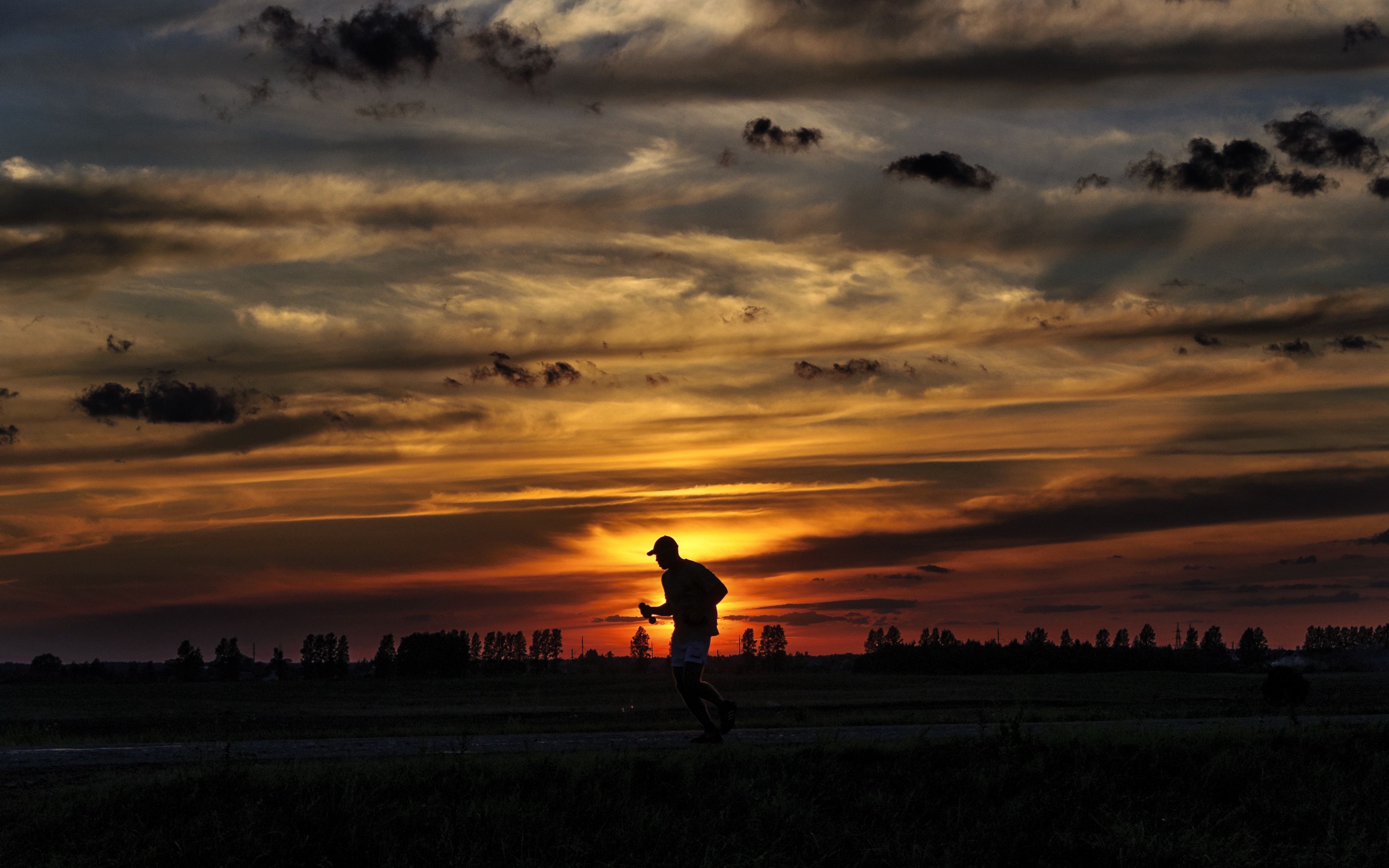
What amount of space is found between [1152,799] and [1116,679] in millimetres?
61224

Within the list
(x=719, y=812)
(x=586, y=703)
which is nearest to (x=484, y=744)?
(x=719, y=812)

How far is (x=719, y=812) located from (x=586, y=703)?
36.5m

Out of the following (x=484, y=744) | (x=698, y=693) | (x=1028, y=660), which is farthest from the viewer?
(x=1028, y=660)

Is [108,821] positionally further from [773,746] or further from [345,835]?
[773,746]

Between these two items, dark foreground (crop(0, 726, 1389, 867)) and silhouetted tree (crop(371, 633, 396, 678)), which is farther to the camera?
silhouetted tree (crop(371, 633, 396, 678))

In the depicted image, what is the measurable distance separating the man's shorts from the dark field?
3.87m

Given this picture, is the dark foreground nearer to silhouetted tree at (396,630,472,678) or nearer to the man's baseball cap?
the man's baseball cap

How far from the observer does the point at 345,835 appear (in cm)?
1105

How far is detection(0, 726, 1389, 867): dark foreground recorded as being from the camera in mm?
10906

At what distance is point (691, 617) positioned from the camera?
49.3ft

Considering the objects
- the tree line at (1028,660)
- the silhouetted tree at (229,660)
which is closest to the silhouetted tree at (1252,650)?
the tree line at (1028,660)

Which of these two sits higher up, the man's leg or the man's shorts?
the man's shorts

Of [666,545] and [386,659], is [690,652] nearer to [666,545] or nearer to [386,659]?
[666,545]

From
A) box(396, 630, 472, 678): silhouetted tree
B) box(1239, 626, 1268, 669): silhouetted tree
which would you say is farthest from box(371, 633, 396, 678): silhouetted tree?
box(1239, 626, 1268, 669): silhouetted tree
